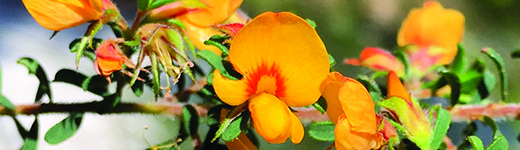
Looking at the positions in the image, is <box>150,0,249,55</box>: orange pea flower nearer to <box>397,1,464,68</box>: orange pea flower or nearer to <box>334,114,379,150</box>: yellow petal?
<box>334,114,379,150</box>: yellow petal

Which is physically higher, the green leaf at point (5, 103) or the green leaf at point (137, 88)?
the green leaf at point (137, 88)

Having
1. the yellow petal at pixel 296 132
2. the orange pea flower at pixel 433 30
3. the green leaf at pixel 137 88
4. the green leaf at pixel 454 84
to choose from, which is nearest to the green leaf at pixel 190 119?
the green leaf at pixel 137 88

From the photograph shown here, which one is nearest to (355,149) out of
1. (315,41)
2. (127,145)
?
(315,41)

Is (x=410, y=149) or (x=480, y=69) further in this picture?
(x=480, y=69)

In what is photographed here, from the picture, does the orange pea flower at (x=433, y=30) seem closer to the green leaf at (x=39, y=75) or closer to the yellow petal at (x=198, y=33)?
the yellow petal at (x=198, y=33)

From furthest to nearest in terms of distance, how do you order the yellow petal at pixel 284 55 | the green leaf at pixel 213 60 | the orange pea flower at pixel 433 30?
the orange pea flower at pixel 433 30 → the green leaf at pixel 213 60 → the yellow petal at pixel 284 55

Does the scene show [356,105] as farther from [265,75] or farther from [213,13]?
[213,13]

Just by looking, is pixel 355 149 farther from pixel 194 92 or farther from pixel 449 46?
pixel 449 46
